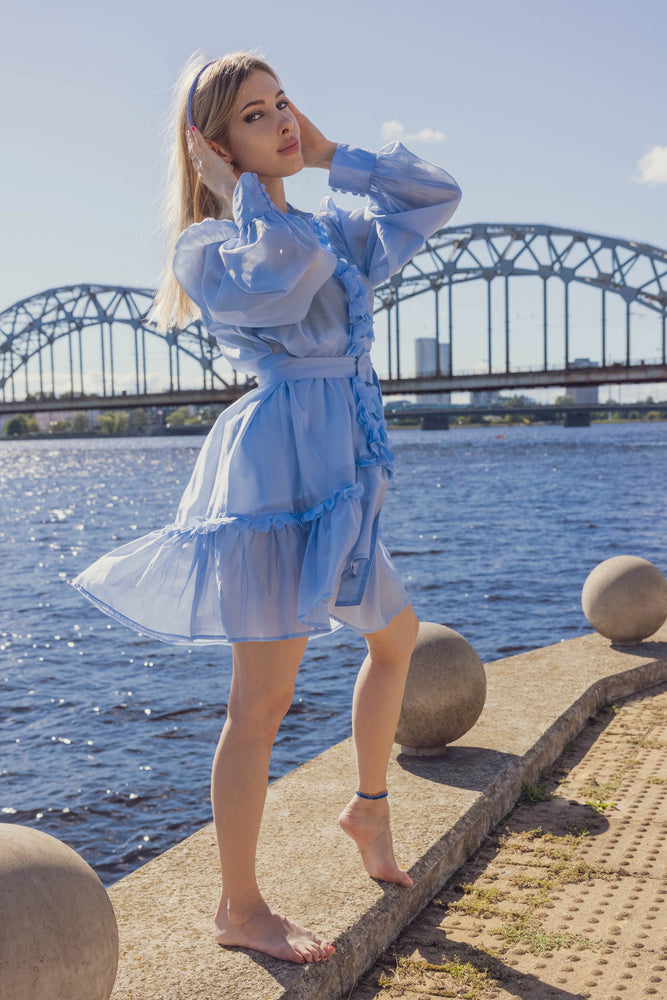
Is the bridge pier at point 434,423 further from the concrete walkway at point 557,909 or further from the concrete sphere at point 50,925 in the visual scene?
the concrete sphere at point 50,925

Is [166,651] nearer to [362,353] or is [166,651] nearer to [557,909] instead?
[557,909]

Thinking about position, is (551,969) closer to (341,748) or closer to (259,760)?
(259,760)

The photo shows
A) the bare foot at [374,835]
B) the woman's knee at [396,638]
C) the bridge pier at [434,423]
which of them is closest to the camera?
the woman's knee at [396,638]

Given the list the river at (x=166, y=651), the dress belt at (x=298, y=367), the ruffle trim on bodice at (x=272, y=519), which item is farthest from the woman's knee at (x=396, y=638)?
the river at (x=166, y=651)

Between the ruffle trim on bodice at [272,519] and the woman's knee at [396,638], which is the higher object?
the ruffle trim on bodice at [272,519]

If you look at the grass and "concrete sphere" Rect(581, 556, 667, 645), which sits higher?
"concrete sphere" Rect(581, 556, 667, 645)

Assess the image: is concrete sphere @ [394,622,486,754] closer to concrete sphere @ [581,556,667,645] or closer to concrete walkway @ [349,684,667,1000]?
concrete walkway @ [349,684,667,1000]

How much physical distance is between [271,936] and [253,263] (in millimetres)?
1404

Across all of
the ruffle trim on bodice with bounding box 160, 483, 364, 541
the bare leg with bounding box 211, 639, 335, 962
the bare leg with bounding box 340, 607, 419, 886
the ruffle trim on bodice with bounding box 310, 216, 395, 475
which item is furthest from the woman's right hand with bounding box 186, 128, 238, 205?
the bare leg with bounding box 340, 607, 419, 886

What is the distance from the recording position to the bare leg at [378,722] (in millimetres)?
2424

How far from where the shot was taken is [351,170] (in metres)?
2.38

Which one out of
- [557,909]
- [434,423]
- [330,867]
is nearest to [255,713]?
[330,867]

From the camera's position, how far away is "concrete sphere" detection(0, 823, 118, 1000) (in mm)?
1663

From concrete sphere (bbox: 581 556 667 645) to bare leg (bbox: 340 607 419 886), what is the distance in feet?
10.5
